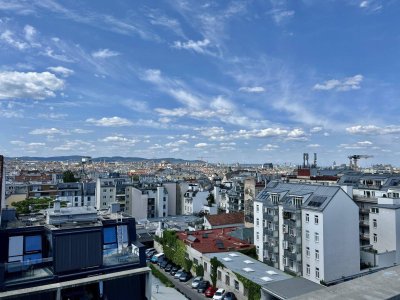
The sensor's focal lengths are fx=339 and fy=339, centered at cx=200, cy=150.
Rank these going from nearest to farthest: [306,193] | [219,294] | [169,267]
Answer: [219,294]
[306,193]
[169,267]

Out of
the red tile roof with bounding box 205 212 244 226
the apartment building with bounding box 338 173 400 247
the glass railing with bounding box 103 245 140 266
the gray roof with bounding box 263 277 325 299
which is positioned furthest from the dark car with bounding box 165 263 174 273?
the glass railing with bounding box 103 245 140 266

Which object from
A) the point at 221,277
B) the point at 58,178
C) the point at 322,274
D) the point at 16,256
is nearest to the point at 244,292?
the point at 221,277

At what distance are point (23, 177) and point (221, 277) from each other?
361 feet

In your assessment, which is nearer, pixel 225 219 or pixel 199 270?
pixel 199 270

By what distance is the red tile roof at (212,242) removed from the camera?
122 feet

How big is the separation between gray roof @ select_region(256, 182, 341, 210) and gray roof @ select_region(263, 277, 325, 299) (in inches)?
503

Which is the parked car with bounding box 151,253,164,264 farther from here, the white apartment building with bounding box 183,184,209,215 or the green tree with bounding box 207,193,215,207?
the green tree with bounding box 207,193,215,207

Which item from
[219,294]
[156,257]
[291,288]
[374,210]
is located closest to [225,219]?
[156,257]

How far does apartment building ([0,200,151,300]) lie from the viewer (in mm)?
12812

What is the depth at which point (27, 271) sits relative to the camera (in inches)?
516

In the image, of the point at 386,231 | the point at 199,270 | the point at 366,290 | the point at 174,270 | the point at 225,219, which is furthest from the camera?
the point at 225,219

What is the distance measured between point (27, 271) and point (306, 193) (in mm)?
29003

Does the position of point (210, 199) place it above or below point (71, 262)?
below

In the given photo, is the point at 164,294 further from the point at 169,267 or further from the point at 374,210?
the point at 374,210
